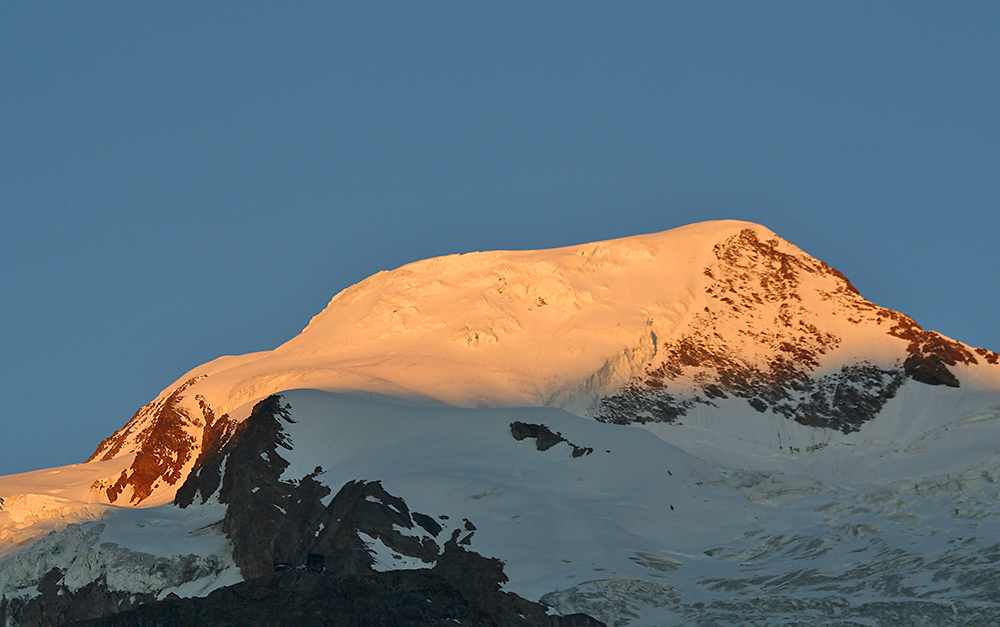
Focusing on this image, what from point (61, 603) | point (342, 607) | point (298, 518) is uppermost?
point (298, 518)

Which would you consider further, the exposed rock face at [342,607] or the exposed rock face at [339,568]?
the exposed rock face at [339,568]

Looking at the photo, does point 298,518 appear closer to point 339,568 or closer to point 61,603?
point 339,568

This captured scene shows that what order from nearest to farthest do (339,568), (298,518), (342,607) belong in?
1. (342,607)
2. (339,568)
3. (298,518)

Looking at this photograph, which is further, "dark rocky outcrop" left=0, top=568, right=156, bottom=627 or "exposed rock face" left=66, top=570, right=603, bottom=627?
"dark rocky outcrop" left=0, top=568, right=156, bottom=627

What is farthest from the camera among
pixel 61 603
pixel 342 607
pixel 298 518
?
pixel 61 603

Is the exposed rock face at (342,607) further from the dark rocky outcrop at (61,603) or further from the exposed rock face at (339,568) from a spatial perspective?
the dark rocky outcrop at (61,603)

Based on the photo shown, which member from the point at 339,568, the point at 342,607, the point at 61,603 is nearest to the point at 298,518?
the point at 339,568

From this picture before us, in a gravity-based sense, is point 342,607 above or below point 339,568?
below

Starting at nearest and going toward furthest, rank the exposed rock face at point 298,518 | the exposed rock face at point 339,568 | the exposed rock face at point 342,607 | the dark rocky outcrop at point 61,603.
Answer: the exposed rock face at point 342,607, the exposed rock face at point 339,568, the exposed rock face at point 298,518, the dark rocky outcrop at point 61,603

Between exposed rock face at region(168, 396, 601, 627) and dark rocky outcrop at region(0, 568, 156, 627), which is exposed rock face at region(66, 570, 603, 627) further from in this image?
dark rocky outcrop at region(0, 568, 156, 627)

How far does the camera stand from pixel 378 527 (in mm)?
173750

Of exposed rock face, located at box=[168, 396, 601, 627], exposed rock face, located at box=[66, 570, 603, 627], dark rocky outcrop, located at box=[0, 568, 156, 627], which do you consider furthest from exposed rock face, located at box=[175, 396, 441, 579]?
dark rocky outcrop, located at box=[0, 568, 156, 627]

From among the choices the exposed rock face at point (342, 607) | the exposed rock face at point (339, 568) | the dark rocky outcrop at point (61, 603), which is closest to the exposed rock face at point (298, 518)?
the exposed rock face at point (339, 568)

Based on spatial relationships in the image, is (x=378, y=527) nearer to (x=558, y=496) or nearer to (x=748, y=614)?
(x=558, y=496)
